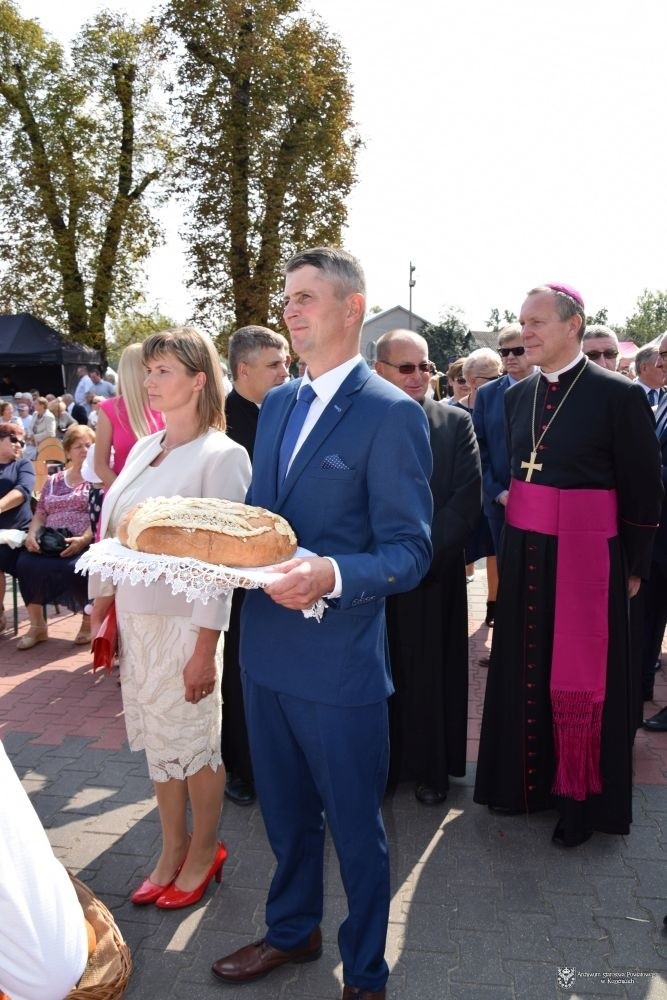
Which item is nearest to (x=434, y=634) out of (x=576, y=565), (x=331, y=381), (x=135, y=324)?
(x=576, y=565)

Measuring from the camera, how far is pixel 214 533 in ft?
6.64

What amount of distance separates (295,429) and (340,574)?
23.2 inches

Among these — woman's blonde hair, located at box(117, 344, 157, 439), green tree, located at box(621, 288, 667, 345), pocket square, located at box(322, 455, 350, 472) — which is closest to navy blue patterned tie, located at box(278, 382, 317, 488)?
pocket square, located at box(322, 455, 350, 472)

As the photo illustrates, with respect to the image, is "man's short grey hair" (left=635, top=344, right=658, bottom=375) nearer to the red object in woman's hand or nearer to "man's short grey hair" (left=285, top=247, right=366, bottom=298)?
"man's short grey hair" (left=285, top=247, right=366, bottom=298)

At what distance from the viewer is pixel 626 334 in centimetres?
9106

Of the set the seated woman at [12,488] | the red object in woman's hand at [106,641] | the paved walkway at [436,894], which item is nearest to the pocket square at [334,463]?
the red object in woman's hand at [106,641]

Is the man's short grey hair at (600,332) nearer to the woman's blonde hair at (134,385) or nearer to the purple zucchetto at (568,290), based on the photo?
the purple zucchetto at (568,290)

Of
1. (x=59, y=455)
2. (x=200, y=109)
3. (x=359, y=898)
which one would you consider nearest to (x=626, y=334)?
(x=200, y=109)

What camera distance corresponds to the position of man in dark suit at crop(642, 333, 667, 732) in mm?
4996

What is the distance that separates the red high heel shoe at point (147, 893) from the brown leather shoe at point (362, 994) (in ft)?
3.21

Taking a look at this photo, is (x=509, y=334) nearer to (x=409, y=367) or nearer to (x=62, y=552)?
(x=409, y=367)

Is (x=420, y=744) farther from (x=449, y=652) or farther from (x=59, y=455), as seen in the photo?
(x=59, y=455)

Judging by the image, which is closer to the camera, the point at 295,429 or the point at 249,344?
the point at 295,429

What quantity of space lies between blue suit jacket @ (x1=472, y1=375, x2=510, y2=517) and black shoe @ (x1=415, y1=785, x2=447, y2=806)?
2.13 meters
